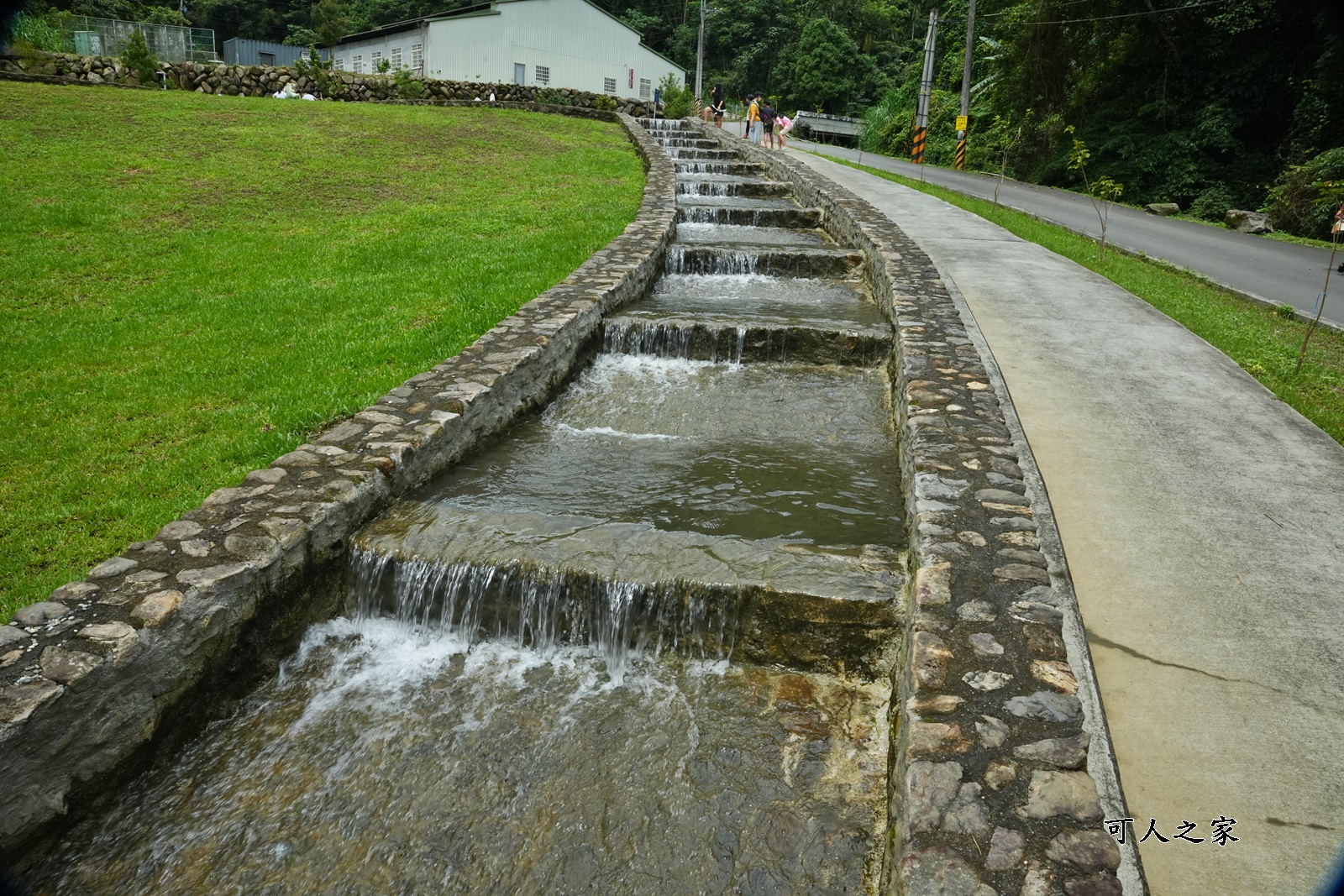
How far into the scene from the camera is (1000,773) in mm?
2543

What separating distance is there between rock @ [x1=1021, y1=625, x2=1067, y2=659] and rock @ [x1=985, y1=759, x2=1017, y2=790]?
1.86ft

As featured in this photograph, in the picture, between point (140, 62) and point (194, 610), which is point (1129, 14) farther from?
point (194, 610)

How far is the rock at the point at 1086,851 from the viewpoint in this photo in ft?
7.31

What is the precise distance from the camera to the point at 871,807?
118 inches

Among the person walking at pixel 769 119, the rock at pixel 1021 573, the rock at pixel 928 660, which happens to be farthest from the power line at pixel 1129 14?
the rock at pixel 928 660

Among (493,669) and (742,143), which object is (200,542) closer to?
(493,669)

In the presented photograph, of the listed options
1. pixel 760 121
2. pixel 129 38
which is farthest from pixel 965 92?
pixel 129 38

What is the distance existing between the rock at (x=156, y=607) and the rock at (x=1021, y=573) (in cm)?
323

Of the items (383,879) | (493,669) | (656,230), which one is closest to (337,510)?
(493,669)

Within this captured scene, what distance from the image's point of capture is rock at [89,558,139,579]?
3.36m

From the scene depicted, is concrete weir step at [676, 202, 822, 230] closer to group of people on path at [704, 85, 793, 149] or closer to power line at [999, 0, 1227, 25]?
group of people on path at [704, 85, 793, 149]

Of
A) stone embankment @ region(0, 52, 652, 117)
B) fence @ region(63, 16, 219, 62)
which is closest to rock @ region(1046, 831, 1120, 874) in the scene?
stone embankment @ region(0, 52, 652, 117)

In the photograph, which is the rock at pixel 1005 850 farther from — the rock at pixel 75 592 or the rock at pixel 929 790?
the rock at pixel 75 592

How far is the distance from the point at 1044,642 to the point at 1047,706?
1.09 feet
